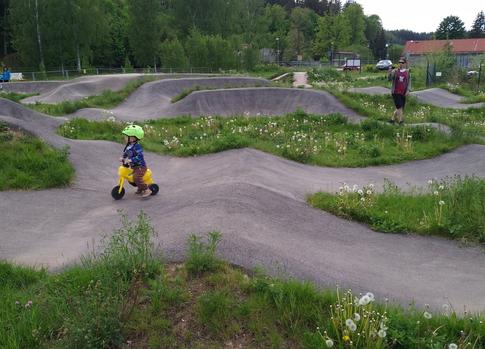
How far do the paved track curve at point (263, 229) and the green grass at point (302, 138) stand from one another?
156 cm

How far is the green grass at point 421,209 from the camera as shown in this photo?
24.3ft

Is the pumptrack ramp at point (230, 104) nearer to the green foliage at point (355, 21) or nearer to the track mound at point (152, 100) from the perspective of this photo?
the track mound at point (152, 100)

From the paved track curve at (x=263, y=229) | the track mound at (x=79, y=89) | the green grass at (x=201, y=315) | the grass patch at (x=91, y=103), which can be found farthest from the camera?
the track mound at (x=79, y=89)

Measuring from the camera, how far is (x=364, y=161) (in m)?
13.0

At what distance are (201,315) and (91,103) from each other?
23035mm

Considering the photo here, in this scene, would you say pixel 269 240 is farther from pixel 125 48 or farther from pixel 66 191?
pixel 125 48

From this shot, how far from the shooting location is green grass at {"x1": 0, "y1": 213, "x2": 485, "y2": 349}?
4.07 m

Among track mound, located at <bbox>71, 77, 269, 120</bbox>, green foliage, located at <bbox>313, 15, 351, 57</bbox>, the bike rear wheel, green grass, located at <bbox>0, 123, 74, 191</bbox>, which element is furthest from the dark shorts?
green foliage, located at <bbox>313, 15, 351, 57</bbox>

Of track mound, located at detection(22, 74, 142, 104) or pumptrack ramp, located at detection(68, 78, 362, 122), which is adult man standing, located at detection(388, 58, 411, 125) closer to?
pumptrack ramp, located at detection(68, 78, 362, 122)

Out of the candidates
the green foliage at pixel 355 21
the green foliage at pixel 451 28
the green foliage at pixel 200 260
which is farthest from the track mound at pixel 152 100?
the green foliage at pixel 451 28

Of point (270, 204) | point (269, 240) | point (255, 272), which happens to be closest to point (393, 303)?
point (255, 272)

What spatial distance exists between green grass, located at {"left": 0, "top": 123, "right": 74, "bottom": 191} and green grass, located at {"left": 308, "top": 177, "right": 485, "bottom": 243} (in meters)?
5.91

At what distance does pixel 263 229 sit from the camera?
6824 millimetres

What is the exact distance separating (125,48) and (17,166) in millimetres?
67577
